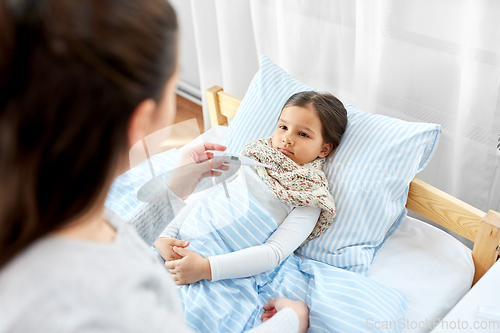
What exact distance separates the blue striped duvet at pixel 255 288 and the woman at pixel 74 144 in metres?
0.47

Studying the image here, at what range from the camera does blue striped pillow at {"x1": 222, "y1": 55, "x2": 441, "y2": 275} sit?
1.15 m

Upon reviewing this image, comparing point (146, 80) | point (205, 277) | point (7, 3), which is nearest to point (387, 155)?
point (205, 277)

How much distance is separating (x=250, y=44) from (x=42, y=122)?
5.69 feet

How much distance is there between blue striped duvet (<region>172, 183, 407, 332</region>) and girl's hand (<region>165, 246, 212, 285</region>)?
0.07 ft

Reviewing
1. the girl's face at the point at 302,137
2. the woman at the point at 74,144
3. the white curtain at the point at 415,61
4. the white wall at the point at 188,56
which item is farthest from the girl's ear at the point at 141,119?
the white wall at the point at 188,56

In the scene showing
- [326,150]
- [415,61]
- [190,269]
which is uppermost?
[415,61]

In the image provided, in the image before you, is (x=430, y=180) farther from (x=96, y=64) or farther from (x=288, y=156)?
(x=96, y=64)

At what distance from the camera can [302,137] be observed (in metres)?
1.24

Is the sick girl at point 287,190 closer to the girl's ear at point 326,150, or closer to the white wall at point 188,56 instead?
the girl's ear at point 326,150

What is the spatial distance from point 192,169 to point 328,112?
491mm

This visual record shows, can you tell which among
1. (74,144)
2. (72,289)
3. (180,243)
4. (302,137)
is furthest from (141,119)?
(302,137)

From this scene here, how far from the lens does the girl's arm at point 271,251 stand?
1.01 metres

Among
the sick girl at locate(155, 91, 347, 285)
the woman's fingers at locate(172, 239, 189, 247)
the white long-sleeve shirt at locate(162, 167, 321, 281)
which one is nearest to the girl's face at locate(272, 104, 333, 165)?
the sick girl at locate(155, 91, 347, 285)

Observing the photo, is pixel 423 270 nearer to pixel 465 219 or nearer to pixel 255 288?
pixel 465 219
